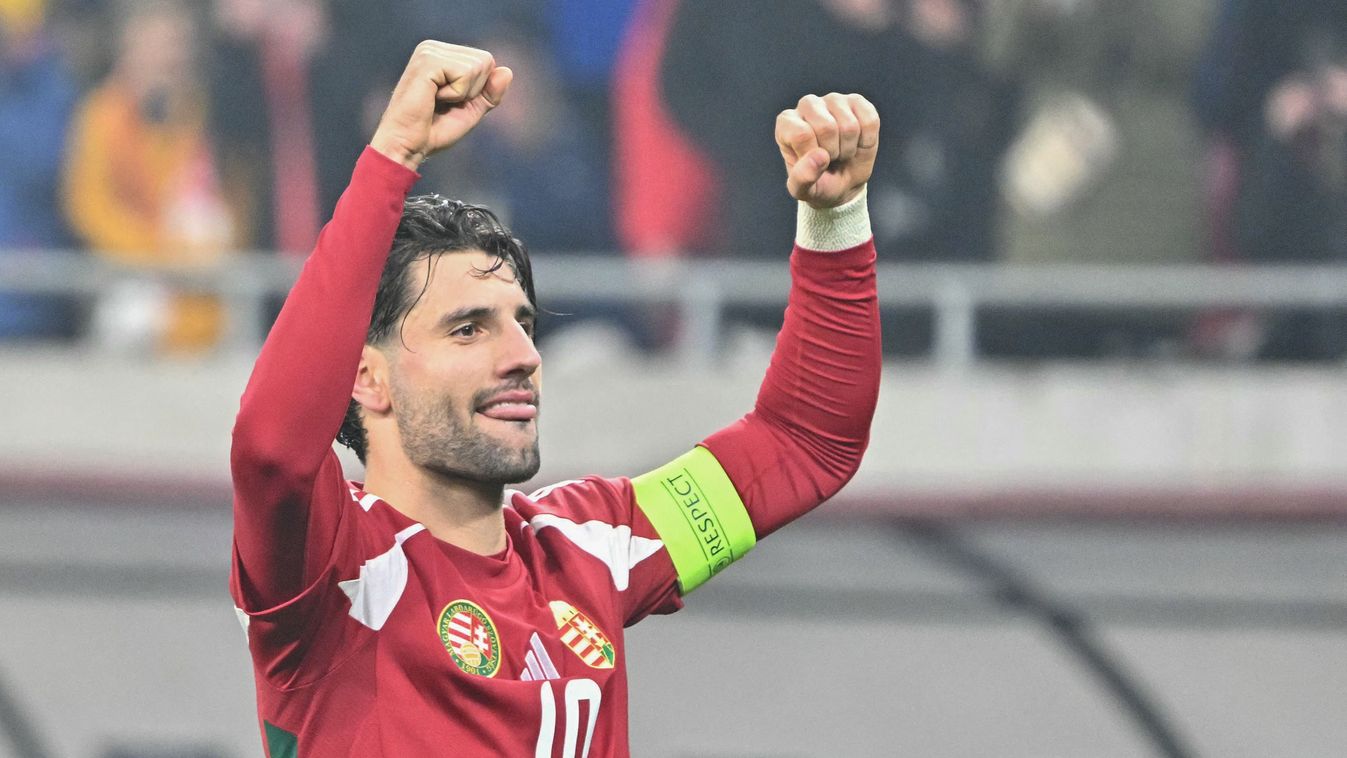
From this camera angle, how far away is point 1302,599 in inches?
196

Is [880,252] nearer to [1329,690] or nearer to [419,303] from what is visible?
[1329,690]

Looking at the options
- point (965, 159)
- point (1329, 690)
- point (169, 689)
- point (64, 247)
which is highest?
point (965, 159)

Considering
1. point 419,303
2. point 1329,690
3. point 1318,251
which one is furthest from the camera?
point 1318,251

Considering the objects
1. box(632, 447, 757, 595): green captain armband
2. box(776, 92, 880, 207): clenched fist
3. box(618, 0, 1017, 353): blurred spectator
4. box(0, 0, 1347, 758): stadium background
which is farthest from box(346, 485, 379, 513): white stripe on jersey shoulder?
box(618, 0, 1017, 353): blurred spectator

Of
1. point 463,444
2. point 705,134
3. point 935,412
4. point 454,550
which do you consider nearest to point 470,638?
point 454,550

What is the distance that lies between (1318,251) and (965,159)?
105cm

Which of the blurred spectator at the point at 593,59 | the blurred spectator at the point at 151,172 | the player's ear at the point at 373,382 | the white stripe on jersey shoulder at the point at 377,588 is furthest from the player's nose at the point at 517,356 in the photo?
the blurred spectator at the point at 151,172

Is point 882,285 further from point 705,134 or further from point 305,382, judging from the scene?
point 305,382

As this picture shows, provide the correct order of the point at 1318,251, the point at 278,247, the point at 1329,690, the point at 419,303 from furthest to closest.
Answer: the point at 278,247
the point at 1318,251
the point at 1329,690
the point at 419,303

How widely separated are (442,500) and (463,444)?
12 cm

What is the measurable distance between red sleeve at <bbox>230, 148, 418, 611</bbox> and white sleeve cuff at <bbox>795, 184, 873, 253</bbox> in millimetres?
691

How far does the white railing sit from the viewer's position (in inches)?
202

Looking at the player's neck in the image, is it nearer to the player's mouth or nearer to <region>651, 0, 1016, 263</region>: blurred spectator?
the player's mouth

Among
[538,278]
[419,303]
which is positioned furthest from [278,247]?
[419,303]
